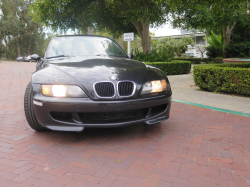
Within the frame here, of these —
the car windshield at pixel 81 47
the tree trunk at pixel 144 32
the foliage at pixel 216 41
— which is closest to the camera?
the car windshield at pixel 81 47

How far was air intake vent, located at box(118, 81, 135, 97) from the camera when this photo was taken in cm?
316

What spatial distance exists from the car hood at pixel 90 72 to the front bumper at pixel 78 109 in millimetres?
159

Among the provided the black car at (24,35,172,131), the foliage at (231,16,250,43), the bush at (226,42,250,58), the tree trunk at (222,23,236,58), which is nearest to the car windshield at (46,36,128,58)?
the black car at (24,35,172,131)

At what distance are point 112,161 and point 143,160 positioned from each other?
36 centimetres

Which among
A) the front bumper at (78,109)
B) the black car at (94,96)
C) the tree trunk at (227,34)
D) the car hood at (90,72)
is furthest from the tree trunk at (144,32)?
the front bumper at (78,109)

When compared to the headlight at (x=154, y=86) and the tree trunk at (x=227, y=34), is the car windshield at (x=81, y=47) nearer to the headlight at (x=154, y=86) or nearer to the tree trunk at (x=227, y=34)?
the headlight at (x=154, y=86)

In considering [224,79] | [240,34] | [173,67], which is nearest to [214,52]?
[240,34]

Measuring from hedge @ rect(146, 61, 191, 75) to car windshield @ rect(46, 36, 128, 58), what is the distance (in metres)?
6.99

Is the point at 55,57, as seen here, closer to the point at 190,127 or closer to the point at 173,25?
the point at 190,127

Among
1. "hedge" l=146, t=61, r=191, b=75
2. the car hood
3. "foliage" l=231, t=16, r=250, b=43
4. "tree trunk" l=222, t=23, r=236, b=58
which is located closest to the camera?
the car hood

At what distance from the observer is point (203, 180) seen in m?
2.41

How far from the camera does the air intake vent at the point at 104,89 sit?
310 cm

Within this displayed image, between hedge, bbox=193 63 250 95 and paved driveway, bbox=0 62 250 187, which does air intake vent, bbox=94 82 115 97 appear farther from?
hedge, bbox=193 63 250 95

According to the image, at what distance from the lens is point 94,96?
3.05m
